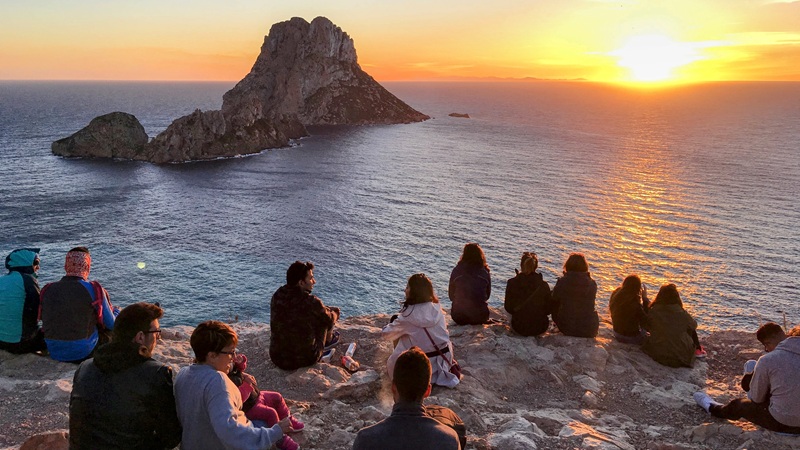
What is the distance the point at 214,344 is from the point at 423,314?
4736 mm

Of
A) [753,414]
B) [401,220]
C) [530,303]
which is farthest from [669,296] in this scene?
[401,220]

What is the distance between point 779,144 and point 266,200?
129224 millimetres

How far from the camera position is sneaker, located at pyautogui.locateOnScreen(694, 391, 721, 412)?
33.0 ft

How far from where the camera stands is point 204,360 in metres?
6.07

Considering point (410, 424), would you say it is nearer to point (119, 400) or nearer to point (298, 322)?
point (119, 400)

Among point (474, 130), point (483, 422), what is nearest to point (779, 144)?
point (474, 130)

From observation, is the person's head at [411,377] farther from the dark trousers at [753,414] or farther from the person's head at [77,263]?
the dark trousers at [753,414]

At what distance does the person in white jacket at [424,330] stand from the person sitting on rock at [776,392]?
5.21 meters

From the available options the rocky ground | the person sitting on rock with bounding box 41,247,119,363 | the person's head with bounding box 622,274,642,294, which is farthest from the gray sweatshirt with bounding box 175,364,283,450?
the person's head with bounding box 622,274,642,294

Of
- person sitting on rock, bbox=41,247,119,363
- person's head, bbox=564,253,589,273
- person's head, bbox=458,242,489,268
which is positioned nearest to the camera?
person sitting on rock, bbox=41,247,119,363

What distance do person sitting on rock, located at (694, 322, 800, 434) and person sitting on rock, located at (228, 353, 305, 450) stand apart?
786 cm

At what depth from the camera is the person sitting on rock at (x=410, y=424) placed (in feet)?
17.2

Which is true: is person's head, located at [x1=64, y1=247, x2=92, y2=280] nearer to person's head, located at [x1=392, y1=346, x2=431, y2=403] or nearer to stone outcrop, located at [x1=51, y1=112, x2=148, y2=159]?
person's head, located at [x1=392, y1=346, x2=431, y2=403]

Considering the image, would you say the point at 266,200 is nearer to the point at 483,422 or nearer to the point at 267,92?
the point at 483,422
